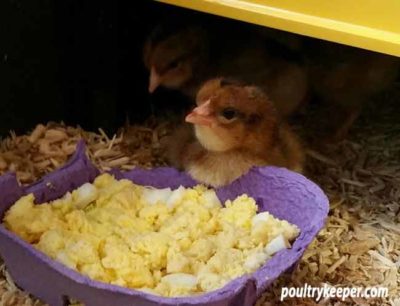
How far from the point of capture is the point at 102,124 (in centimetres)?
201

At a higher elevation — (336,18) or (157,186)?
(336,18)

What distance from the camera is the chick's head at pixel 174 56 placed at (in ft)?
6.24

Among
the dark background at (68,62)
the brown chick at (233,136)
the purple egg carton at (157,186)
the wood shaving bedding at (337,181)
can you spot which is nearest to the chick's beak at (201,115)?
the brown chick at (233,136)

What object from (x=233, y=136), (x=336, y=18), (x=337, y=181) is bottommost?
(x=337, y=181)

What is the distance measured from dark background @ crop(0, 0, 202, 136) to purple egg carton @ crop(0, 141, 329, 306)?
34 centimetres

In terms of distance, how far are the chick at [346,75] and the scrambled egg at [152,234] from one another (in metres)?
0.56

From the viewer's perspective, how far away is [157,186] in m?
1.72

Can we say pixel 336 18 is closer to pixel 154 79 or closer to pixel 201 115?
pixel 201 115

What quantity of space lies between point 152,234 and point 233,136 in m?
0.28

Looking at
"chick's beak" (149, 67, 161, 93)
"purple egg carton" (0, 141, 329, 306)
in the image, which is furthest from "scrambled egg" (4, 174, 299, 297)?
"chick's beak" (149, 67, 161, 93)

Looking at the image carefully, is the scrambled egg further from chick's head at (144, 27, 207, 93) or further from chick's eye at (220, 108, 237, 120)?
chick's head at (144, 27, 207, 93)

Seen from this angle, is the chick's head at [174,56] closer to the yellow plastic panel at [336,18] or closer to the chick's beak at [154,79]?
the chick's beak at [154,79]

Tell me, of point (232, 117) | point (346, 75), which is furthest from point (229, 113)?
point (346, 75)

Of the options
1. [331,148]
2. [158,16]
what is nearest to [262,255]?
[331,148]
